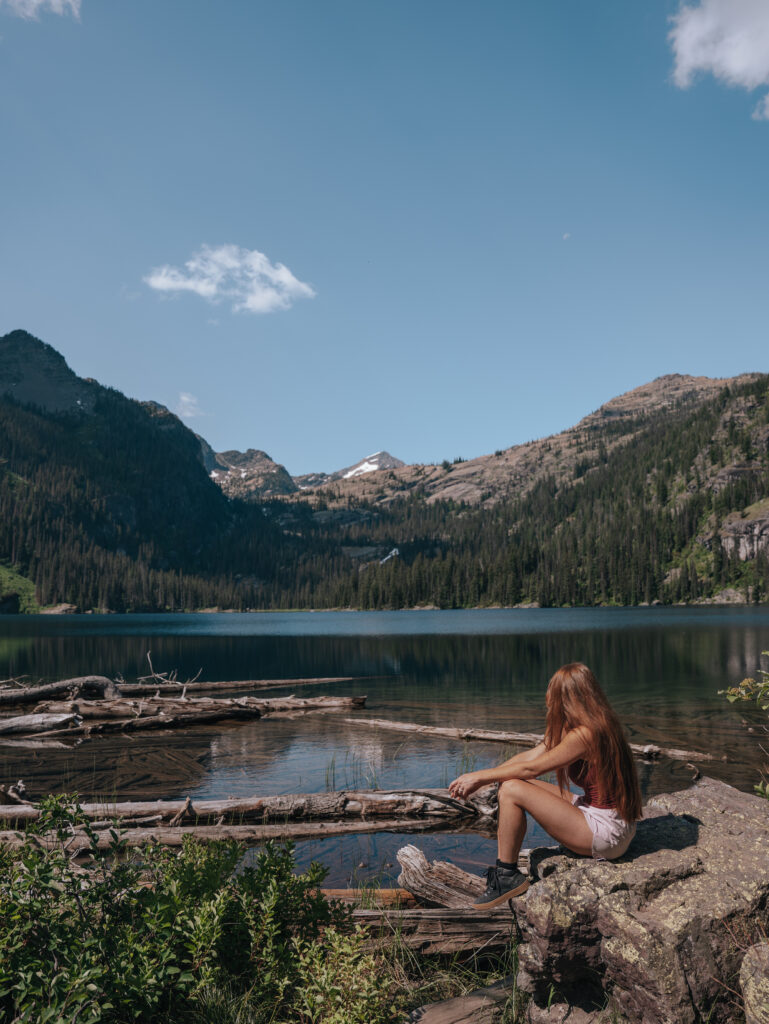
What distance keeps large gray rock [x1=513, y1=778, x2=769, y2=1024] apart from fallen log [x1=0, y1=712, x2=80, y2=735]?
904 inches

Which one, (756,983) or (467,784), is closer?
(756,983)

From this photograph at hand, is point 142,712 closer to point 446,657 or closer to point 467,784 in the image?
point 467,784

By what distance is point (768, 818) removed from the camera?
294 inches

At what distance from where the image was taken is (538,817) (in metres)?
6.97

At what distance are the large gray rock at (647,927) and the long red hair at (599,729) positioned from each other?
1.95 ft

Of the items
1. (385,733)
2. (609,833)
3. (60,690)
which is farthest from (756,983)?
(60,690)

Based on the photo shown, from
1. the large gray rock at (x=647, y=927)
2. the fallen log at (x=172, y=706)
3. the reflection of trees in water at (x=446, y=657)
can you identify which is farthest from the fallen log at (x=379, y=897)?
the reflection of trees in water at (x=446, y=657)

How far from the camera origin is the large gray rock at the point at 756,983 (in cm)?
463

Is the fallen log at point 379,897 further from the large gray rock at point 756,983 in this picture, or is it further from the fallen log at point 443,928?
the large gray rock at point 756,983

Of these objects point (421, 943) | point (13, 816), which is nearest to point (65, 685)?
point (13, 816)

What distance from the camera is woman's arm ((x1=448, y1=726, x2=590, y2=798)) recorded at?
7035 millimetres

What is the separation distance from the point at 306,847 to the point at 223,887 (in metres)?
7.58

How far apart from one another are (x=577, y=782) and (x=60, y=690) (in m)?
29.1

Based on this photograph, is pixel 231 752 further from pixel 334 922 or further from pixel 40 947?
pixel 40 947
